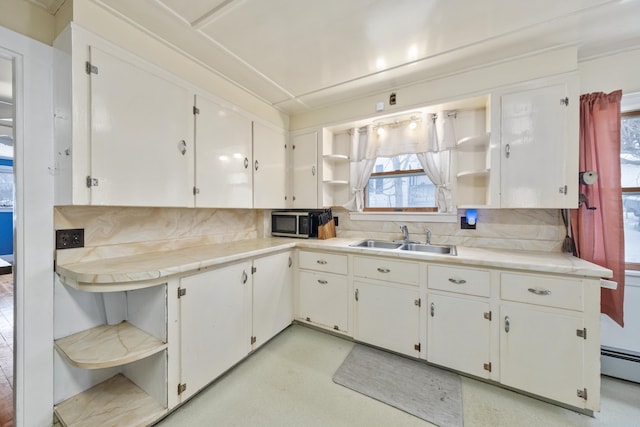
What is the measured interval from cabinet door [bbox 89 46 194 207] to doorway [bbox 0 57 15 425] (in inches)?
18.5

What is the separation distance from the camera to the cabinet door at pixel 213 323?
1.63 meters

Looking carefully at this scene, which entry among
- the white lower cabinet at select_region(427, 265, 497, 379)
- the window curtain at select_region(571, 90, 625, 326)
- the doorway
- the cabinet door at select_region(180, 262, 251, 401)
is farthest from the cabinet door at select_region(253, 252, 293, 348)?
the window curtain at select_region(571, 90, 625, 326)

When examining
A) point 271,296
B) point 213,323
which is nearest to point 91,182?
point 213,323

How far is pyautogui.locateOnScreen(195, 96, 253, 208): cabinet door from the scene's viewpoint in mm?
2074

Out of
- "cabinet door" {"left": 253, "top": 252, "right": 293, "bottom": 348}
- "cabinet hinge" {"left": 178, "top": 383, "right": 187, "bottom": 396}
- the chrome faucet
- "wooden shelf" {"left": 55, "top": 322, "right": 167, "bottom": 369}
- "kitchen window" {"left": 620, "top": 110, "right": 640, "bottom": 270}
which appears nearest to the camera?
"wooden shelf" {"left": 55, "top": 322, "right": 167, "bottom": 369}

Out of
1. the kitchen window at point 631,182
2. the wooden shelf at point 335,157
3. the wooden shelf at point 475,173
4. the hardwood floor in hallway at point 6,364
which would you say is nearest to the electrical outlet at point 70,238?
the hardwood floor in hallway at point 6,364

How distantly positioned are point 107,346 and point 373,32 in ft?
8.70

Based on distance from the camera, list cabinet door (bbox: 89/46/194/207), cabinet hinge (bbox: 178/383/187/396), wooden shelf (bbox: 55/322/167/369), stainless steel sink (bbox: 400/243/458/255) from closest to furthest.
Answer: wooden shelf (bbox: 55/322/167/369) → cabinet door (bbox: 89/46/194/207) → cabinet hinge (bbox: 178/383/187/396) → stainless steel sink (bbox: 400/243/458/255)

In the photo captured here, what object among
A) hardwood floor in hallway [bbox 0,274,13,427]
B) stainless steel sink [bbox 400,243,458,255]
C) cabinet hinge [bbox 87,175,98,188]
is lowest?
hardwood floor in hallway [bbox 0,274,13,427]

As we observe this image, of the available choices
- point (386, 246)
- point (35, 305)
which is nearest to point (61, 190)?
point (35, 305)

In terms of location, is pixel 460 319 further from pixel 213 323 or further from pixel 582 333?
pixel 213 323

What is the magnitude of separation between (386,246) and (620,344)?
191cm

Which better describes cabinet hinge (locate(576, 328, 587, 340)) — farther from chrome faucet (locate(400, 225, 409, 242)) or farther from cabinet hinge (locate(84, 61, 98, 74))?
cabinet hinge (locate(84, 61, 98, 74))

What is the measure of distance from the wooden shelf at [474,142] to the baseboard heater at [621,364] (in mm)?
1907
